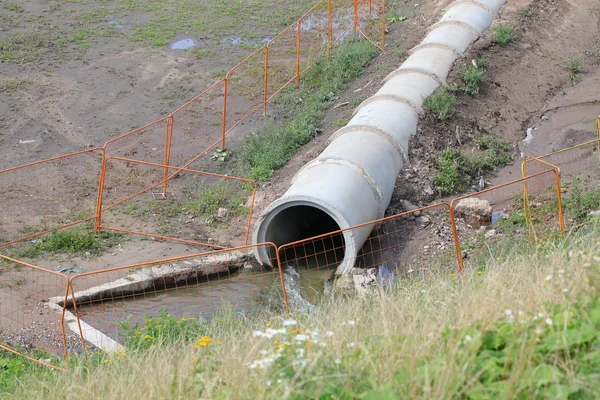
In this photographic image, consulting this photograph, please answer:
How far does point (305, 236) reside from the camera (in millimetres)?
11797

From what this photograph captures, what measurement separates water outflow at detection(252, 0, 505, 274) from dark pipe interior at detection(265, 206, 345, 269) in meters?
0.02

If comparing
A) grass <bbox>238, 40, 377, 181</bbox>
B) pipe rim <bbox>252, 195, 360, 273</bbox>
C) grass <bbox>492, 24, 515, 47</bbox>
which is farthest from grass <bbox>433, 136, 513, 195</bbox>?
grass <bbox>492, 24, 515, 47</bbox>

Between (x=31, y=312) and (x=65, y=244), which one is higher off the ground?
(x=65, y=244)

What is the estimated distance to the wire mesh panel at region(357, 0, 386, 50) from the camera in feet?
56.3

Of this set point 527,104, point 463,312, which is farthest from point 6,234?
point 527,104

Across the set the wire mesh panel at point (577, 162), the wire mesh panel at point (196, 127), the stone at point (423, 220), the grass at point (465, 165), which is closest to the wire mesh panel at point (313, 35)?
the wire mesh panel at point (196, 127)

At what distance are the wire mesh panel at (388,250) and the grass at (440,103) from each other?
2.58 m

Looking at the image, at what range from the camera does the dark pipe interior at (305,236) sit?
35.7 feet

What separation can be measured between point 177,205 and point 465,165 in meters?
4.59

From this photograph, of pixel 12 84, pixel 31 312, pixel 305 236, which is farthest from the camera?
pixel 12 84

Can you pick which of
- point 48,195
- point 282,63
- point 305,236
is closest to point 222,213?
point 305,236

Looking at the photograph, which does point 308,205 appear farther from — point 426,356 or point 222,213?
point 426,356

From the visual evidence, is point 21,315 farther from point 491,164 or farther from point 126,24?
point 126,24

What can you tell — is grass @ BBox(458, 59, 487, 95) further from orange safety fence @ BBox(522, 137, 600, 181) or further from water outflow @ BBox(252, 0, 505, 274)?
orange safety fence @ BBox(522, 137, 600, 181)
